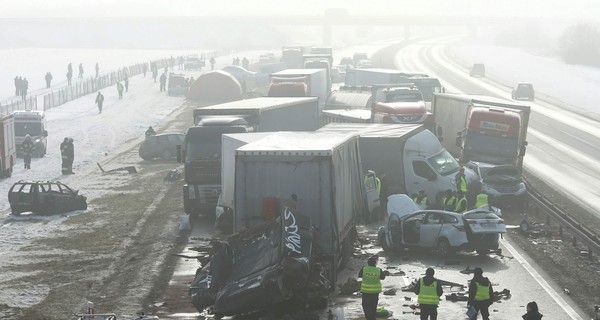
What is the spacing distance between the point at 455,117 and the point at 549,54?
5001 inches

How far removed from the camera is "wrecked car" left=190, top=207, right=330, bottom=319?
19859mm

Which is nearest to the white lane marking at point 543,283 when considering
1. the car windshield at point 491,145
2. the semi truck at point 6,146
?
the car windshield at point 491,145

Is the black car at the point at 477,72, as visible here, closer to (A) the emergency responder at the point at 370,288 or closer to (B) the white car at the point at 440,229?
(B) the white car at the point at 440,229

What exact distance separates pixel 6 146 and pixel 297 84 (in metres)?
20.9

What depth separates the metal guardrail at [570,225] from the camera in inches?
1073

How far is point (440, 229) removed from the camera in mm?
27078

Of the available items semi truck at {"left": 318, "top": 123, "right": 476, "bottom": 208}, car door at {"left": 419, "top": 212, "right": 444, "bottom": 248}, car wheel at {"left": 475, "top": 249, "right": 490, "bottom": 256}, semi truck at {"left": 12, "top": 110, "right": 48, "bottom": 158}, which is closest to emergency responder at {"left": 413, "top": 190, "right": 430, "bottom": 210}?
semi truck at {"left": 318, "top": 123, "right": 476, "bottom": 208}

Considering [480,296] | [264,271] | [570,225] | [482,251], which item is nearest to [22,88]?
[570,225]

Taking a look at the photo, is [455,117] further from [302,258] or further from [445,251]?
[302,258]

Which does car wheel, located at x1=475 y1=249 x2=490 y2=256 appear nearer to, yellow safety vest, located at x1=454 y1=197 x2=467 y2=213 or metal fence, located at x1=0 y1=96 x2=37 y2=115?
yellow safety vest, located at x1=454 y1=197 x2=467 y2=213

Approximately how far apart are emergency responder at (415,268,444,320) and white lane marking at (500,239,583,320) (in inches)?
138

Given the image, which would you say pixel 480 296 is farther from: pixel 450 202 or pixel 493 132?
pixel 493 132

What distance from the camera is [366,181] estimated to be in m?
31.0

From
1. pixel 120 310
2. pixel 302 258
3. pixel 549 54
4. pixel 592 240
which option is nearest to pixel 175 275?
pixel 120 310
